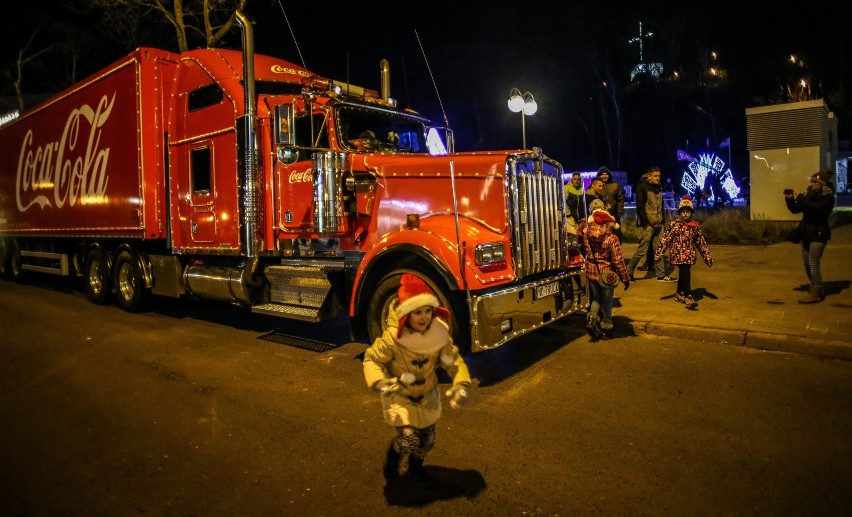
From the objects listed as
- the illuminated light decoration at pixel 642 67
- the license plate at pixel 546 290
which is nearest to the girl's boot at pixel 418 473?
the license plate at pixel 546 290

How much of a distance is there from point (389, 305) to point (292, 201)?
6.77 ft

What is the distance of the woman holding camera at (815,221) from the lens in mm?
7633

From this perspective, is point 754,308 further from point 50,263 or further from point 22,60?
point 22,60

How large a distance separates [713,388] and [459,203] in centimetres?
286

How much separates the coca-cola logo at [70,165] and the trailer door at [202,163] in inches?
63.9

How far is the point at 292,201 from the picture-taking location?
7.20 m

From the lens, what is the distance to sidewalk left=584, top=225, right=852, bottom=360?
6383mm

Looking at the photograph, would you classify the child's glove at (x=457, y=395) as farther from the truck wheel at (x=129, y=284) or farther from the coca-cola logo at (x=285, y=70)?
the truck wheel at (x=129, y=284)

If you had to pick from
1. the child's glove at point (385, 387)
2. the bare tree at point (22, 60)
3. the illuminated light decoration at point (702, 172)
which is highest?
the bare tree at point (22, 60)

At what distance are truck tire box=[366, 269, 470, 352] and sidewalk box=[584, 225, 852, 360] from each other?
2721mm

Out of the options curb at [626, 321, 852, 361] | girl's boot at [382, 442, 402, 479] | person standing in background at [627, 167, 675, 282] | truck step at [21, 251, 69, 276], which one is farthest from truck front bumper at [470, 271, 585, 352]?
truck step at [21, 251, 69, 276]

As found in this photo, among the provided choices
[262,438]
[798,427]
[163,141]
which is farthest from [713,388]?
[163,141]

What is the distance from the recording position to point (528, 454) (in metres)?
4.02

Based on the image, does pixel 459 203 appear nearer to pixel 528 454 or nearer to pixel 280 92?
pixel 528 454
